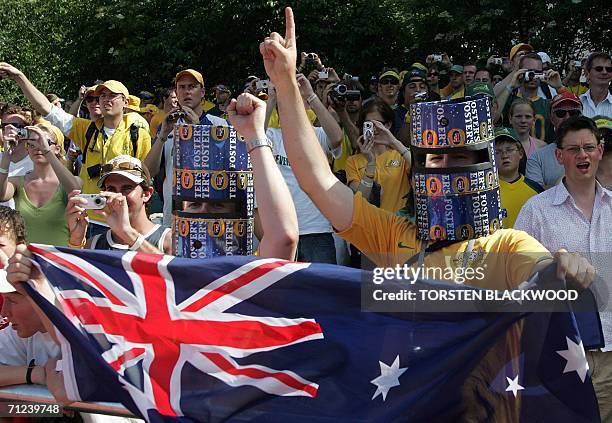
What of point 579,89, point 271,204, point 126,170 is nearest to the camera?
point 271,204

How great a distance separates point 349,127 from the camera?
8578 millimetres

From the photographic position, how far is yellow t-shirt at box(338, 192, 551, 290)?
409 centimetres

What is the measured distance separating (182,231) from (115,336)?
90 cm

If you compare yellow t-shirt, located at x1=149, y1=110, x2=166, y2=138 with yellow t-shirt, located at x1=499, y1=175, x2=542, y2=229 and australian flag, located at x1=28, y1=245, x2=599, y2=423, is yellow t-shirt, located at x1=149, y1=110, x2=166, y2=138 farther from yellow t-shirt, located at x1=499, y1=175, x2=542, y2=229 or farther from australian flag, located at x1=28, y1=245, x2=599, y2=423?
australian flag, located at x1=28, y1=245, x2=599, y2=423

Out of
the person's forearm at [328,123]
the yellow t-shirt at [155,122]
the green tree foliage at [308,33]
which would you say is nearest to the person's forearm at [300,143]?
the person's forearm at [328,123]

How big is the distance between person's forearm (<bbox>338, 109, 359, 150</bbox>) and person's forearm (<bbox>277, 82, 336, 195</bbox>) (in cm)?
417

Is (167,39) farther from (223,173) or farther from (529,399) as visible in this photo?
(529,399)

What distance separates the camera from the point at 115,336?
4066 mm

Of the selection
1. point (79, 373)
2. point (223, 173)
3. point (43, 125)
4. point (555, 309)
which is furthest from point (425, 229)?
point (43, 125)

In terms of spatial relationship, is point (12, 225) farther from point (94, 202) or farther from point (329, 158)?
point (329, 158)

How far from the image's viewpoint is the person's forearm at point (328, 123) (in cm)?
788

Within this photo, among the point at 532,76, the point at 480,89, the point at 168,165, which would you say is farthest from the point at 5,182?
the point at 532,76

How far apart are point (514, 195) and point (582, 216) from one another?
1526 mm

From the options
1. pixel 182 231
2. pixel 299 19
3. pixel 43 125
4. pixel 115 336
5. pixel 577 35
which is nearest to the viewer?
pixel 115 336
